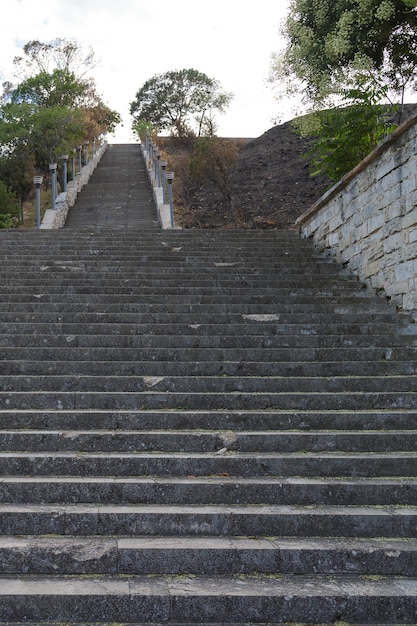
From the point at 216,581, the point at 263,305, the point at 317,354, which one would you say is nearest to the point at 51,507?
the point at 216,581

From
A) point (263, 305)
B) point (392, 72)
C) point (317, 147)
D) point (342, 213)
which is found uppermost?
point (392, 72)

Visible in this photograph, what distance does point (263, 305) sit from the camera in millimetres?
7637

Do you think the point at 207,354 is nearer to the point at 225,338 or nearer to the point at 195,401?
the point at 225,338

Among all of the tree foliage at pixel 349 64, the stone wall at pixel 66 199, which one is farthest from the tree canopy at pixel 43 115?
the tree foliage at pixel 349 64

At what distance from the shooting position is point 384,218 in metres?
8.09

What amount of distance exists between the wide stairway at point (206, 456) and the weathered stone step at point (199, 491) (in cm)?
1

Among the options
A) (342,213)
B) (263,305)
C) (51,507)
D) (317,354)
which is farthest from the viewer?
(342,213)

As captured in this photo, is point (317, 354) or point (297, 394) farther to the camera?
point (317, 354)

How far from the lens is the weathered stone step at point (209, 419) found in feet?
16.4

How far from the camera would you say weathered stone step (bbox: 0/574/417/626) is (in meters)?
3.22

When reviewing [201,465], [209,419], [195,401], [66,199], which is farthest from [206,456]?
[66,199]

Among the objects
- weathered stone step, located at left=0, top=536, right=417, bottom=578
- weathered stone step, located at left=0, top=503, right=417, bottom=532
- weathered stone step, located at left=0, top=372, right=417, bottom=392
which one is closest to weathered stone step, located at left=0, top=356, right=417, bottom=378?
weathered stone step, located at left=0, top=372, right=417, bottom=392

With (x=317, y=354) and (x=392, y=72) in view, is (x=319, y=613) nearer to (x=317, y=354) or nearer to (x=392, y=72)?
(x=317, y=354)

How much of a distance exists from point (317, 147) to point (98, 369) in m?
6.85
